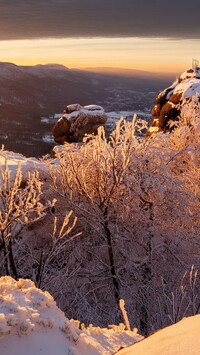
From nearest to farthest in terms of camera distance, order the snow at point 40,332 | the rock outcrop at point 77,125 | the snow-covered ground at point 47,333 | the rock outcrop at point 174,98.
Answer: the snow-covered ground at point 47,333 < the snow at point 40,332 < the rock outcrop at point 174,98 < the rock outcrop at point 77,125

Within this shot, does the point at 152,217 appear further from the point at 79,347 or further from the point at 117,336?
the point at 79,347

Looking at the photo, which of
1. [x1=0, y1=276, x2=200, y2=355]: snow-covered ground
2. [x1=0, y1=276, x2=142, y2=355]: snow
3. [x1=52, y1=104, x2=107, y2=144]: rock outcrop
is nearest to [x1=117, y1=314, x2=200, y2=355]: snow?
[x1=0, y1=276, x2=200, y2=355]: snow-covered ground

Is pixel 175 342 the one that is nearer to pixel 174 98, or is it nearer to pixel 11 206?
pixel 11 206

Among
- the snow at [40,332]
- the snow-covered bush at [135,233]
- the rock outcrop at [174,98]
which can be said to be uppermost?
the rock outcrop at [174,98]

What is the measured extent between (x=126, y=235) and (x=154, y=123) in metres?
21.4

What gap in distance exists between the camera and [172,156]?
10391 mm

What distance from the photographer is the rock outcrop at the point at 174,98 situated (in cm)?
2605

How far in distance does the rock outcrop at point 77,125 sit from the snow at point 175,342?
31.1m

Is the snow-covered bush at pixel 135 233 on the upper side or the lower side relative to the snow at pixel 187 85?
lower

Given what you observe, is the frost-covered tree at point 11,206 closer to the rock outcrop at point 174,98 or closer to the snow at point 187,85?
the rock outcrop at point 174,98

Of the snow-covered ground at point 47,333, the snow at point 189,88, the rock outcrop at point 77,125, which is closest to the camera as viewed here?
the snow-covered ground at point 47,333

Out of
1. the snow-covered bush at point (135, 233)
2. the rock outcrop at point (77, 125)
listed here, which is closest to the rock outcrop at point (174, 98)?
the rock outcrop at point (77, 125)

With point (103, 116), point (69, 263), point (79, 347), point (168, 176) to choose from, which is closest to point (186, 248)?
point (168, 176)

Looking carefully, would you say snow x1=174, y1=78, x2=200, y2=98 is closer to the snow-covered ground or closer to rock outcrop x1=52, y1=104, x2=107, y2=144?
A: rock outcrop x1=52, y1=104, x2=107, y2=144
